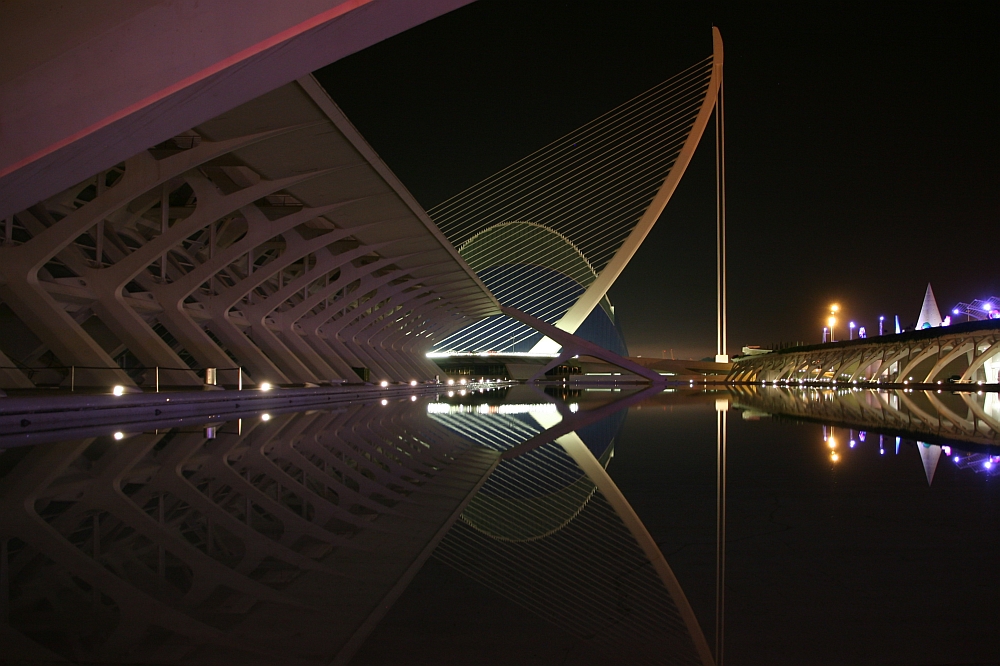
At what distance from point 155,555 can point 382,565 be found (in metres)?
0.82

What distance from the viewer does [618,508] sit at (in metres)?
3.79

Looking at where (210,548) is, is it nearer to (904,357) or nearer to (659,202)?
(659,202)

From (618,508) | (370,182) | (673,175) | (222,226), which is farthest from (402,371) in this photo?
(618,508)

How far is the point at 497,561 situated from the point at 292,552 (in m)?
0.73

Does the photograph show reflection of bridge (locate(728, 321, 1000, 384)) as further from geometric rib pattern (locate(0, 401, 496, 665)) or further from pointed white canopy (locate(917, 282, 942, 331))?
geometric rib pattern (locate(0, 401, 496, 665))

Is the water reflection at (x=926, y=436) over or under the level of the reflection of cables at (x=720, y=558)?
under

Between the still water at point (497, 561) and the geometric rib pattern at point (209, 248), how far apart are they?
19.2 feet

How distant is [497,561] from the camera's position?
9.14ft

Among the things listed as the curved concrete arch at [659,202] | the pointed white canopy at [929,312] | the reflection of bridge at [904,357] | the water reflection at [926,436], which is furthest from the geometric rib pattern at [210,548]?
the pointed white canopy at [929,312]

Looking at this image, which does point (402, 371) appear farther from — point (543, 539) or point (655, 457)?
point (543, 539)

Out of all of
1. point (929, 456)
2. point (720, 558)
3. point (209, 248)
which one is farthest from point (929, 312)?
point (720, 558)

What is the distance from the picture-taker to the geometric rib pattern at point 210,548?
2.03 meters

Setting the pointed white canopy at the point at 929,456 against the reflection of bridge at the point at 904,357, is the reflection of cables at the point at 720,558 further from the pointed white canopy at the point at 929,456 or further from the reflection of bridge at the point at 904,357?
the reflection of bridge at the point at 904,357

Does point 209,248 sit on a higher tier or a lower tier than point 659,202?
lower
